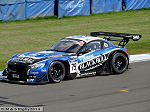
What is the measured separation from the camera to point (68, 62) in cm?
1380

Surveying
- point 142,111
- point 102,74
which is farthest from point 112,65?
point 142,111

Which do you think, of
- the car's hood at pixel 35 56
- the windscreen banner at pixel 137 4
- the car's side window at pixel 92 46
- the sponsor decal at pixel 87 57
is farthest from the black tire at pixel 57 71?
the windscreen banner at pixel 137 4

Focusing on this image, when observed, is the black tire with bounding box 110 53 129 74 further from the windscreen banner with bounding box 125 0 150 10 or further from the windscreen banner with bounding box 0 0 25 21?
the windscreen banner with bounding box 125 0 150 10

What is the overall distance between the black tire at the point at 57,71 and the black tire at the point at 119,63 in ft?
7.38

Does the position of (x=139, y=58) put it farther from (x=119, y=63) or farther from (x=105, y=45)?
(x=105, y=45)

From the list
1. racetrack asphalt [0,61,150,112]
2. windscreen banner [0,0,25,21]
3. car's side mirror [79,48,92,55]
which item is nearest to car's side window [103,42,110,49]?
car's side mirror [79,48,92,55]

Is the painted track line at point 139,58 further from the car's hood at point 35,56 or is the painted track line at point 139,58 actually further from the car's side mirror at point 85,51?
the car's hood at point 35,56

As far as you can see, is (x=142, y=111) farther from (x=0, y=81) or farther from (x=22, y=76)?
(x=0, y=81)

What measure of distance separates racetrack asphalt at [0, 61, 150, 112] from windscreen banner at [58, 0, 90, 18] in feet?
58.7

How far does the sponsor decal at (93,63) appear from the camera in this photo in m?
14.3

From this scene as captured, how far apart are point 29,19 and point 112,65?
1727 centimetres

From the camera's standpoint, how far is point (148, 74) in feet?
49.6

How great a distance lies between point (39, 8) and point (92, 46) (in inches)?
683

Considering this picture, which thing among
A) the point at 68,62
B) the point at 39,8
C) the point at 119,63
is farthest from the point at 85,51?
the point at 39,8
